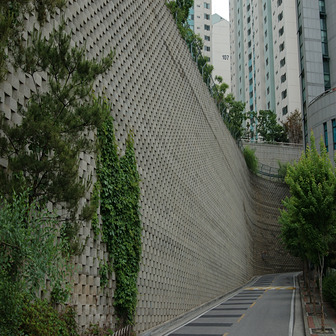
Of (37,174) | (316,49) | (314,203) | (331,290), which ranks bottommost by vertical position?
(331,290)

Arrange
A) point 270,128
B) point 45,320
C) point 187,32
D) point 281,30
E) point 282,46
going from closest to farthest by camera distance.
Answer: point 45,320 < point 187,32 < point 270,128 < point 282,46 < point 281,30

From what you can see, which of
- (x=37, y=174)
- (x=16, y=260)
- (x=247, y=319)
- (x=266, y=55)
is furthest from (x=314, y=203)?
(x=266, y=55)

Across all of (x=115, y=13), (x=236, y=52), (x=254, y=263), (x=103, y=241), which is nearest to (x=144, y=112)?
(x=115, y=13)

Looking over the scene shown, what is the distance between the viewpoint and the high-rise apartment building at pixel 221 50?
111875 mm

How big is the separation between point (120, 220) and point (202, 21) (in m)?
104

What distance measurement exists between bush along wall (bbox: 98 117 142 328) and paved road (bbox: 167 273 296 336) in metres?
3.31

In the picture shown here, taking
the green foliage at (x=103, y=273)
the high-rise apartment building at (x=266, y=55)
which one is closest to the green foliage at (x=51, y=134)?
the green foliage at (x=103, y=273)

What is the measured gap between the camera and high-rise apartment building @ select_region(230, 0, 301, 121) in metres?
69.6

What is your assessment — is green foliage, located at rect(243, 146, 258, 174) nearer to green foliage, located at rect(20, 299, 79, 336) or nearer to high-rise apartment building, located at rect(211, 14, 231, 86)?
green foliage, located at rect(20, 299, 79, 336)

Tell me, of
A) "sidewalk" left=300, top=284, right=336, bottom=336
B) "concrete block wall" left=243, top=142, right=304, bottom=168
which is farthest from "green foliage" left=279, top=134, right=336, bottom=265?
"concrete block wall" left=243, top=142, right=304, bottom=168

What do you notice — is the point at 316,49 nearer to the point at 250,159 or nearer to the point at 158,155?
the point at 250,159

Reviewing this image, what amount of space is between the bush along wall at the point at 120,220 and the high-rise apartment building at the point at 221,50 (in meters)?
100

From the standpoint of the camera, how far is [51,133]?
19.1 feet

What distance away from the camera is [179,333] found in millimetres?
14391
